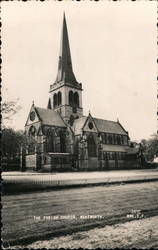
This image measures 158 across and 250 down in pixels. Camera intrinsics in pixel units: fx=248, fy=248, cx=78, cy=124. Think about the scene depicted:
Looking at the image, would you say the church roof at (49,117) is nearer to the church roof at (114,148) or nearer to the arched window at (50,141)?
the arched window at (50,141)

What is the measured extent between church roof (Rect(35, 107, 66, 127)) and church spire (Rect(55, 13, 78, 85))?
350 inches

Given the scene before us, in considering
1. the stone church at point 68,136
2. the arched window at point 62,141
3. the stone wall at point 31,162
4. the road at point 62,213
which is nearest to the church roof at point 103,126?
the stone church at point 68,136

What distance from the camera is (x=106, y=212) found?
939 centimetres

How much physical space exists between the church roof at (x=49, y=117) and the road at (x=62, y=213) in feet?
133

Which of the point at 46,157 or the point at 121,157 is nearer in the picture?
the point at 46,157

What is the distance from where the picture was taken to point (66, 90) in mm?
59469

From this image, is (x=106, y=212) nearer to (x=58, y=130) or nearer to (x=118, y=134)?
(x=58, y=130)

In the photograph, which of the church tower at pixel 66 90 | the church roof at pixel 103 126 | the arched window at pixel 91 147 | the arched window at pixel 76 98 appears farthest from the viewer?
the arched window at pixel 76 98

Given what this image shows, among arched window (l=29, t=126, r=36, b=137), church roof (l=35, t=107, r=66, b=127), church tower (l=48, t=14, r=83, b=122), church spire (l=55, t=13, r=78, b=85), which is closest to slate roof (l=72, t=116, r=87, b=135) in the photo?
church tower (l=48, t=14, r=83, b=122)

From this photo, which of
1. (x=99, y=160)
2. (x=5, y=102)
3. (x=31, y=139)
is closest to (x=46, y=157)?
(x=31, y=139)

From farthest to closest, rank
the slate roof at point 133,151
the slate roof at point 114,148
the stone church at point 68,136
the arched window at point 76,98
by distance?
the slate roof at point 133,151 < the arched window at point 76,98 < the slate roof at point 114,148 < the stone church at point 68,136

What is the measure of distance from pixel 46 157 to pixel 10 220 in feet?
Result: 134

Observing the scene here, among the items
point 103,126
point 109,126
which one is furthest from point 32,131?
point 109,126

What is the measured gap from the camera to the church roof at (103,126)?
5620cm
